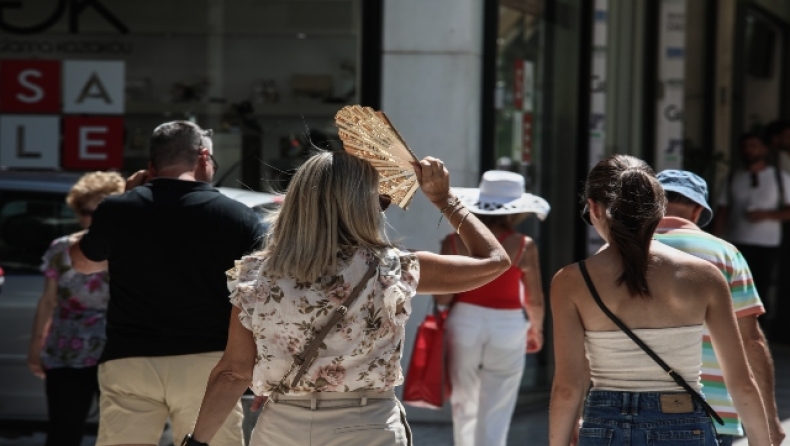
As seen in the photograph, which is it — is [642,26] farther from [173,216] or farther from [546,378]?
[173,216]

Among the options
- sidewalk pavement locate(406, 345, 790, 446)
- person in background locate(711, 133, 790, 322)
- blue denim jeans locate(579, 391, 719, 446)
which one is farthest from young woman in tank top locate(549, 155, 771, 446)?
person in background locate(711, 133, 790, 322)

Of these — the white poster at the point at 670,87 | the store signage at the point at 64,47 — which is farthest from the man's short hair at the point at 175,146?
the white poster at the point at 670,87

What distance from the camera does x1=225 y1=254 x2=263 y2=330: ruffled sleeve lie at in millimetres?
3684

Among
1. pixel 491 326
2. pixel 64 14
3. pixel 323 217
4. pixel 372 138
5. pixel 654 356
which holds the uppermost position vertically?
pixel 64 14

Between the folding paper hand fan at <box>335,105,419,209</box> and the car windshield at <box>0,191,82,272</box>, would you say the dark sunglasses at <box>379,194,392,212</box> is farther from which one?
the car windshield at <box>0,191,82,272</box>

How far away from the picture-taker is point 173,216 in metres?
5.04

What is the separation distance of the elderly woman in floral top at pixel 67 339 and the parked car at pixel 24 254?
974 mm

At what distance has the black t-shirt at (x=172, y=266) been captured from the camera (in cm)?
498

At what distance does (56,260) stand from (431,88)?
304 centimetres

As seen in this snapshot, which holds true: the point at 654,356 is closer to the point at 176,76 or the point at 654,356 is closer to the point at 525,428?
the point at 525,428

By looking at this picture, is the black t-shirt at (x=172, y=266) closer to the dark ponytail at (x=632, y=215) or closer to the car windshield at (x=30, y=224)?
the dark ponytail at (x=632, y=215)

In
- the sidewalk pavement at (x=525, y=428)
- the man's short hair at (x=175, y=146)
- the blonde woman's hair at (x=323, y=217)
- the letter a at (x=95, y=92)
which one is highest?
the letter a at (x=95, y=92)

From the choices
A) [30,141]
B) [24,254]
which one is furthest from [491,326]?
[30,141]

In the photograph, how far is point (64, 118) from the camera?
9.67 metres
